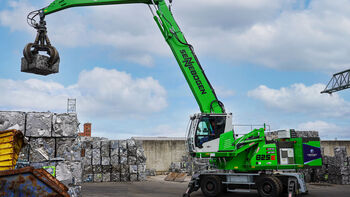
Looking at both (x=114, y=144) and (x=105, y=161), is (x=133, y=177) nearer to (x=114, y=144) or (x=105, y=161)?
(x=105, y=161)

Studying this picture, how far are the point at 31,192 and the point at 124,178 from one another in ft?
55.1

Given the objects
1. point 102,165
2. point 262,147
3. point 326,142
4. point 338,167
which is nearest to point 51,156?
point 262,147

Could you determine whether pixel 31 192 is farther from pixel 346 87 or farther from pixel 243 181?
pixel 346 87

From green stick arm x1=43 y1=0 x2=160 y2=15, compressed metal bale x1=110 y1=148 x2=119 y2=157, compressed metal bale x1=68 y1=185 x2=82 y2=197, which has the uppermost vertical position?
green stick arm x1=43 y1=0 x2=160 y2=15

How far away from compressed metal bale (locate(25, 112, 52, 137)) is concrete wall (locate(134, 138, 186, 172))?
20.5 metres

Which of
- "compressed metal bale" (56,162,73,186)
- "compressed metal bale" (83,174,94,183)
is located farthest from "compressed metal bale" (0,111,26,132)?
"compressed metal bale" (83,174,94,183)

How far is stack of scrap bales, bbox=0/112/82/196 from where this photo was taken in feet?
27.0

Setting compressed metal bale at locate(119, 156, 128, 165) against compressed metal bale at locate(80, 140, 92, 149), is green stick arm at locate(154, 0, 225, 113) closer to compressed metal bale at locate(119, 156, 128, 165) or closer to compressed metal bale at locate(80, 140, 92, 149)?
compressed metal bale at locate(119, 156, 128, 165)

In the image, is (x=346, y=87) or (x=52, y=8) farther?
(x=346, y=87)

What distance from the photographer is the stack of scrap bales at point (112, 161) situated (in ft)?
69.5

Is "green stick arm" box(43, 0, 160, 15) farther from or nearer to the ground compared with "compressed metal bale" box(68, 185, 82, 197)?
farther from the ground

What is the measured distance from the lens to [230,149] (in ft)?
41.8

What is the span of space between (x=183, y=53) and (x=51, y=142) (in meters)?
7.09

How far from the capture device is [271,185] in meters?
12.0
